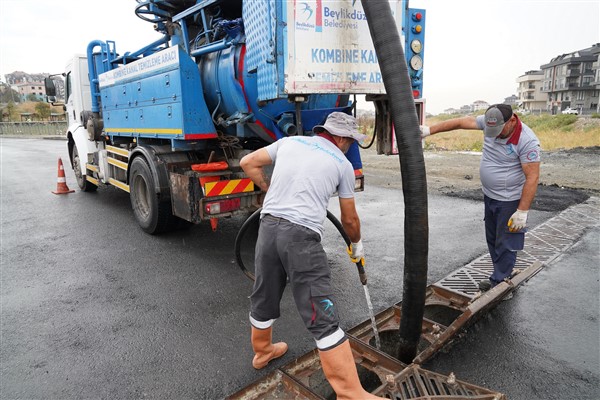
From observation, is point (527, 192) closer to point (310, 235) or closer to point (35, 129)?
point (310, 235)

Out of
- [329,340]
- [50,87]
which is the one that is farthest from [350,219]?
[50,87]

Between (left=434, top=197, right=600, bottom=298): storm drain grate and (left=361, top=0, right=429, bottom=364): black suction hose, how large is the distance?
134 cm

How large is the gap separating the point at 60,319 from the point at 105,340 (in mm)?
664

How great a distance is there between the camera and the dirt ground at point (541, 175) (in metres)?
7.98

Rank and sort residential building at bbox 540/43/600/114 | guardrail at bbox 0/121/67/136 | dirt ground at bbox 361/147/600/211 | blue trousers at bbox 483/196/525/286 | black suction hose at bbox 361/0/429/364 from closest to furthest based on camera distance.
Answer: black suction hose at bbox 361/0/429/364 < blue trousers at bbox 483/196/525/286 < dirt ground at bbox 361/147/600/211 < guardrail at bbox 0/121/67/136 < residential building at bbox 540/43/600/114

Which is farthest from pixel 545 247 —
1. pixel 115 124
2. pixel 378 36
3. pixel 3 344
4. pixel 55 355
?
pixel 115 124

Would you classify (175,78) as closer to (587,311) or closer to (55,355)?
(55,355)

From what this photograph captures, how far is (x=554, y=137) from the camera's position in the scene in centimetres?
2250

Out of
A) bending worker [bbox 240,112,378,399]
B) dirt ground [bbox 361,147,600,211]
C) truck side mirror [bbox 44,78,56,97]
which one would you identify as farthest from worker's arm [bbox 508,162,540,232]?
truck side mirror [bbox 44,78,56,97]

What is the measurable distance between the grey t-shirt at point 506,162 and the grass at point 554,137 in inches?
578

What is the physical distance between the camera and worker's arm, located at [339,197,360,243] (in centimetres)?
261

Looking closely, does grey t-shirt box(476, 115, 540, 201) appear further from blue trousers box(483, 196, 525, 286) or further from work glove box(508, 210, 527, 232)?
work glove box(508, 210, 527, 232)

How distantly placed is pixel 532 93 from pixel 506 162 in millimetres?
97626

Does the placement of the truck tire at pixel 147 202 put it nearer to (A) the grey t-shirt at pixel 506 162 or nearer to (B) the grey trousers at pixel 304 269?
(B) the grey trousers at pixel 304 269
